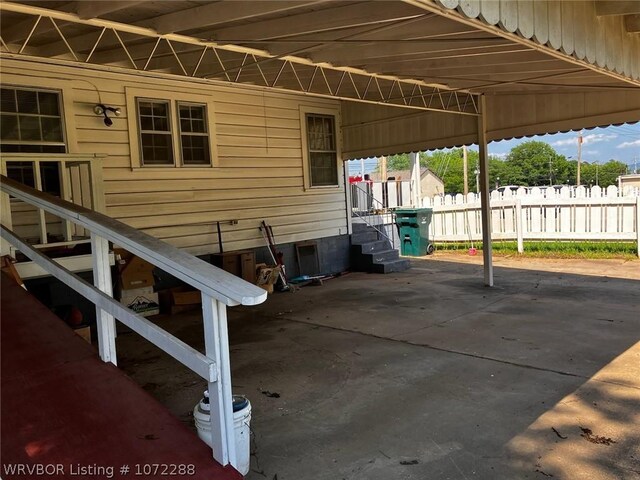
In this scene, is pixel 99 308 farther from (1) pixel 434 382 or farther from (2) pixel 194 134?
(2) pixel 194 134

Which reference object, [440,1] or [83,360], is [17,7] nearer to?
[83,360]

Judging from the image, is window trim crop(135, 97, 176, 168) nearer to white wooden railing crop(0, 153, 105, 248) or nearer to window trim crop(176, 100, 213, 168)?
window trim crop(176, 100, 213, 168)

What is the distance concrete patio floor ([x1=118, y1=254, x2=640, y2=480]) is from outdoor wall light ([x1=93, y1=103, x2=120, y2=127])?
281 cm

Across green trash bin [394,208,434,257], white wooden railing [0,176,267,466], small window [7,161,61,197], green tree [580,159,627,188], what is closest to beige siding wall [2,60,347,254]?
small window [7,161,61,197]

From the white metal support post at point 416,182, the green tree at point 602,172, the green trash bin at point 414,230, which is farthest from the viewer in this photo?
the green tree at point 602,172

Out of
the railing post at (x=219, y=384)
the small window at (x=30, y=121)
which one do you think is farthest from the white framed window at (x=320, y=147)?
the railing post at (x=219, y=384)

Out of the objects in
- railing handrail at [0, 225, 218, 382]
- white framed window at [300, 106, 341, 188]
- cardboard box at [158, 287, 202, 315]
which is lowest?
cardboard box at [158, 287, 202, 315]

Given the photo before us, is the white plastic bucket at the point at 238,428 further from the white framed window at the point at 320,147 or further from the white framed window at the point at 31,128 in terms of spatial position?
the white framed window at the point at 320,147

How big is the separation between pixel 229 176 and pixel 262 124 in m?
1.22

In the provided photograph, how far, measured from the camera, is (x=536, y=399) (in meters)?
3.81

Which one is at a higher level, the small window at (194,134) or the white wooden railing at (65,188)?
the small window at (194,134)

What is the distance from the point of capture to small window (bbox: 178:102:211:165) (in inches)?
306

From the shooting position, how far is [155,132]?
744cm

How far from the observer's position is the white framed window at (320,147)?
32.0 feet
